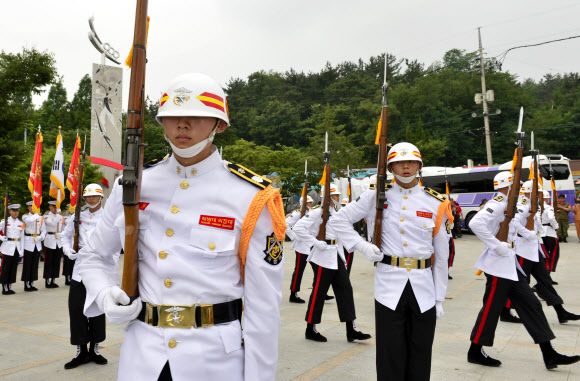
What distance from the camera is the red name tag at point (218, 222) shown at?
222cm

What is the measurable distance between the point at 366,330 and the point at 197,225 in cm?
543

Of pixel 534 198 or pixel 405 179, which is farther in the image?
pixel 534 198

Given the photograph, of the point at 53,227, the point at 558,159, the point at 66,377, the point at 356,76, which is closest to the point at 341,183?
the point at 558,159

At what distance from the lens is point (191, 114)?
2.17 metres

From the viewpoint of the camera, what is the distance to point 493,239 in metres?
5.68

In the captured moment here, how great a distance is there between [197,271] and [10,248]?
37.1ft

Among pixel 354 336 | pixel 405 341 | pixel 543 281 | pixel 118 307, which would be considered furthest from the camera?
pixel 543 281

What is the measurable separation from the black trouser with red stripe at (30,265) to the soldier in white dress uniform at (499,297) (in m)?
9.97

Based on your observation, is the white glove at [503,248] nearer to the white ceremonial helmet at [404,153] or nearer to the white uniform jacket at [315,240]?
the white ceremonial helmet at [404,153]

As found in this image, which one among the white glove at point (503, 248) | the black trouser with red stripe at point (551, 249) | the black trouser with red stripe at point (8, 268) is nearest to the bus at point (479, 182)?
the black trouser with red stripe at point (551, 249)

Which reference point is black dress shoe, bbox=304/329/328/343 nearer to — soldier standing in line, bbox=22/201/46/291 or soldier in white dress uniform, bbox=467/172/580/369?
soldier in white dress uniform, bbox=467/172/580/369

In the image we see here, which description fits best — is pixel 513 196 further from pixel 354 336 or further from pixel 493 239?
pixel 354 336

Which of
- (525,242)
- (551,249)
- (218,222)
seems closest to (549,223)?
(551,249)

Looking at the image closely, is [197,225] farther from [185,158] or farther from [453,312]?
[453,312]
